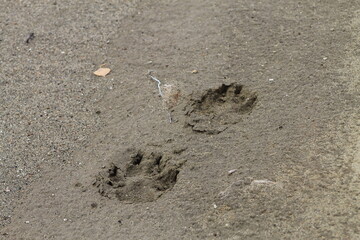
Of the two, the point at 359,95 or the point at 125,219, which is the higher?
the point at 359,95

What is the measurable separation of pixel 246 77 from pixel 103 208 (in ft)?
6.09

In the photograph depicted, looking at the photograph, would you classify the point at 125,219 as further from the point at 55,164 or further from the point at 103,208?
the point at 55,164

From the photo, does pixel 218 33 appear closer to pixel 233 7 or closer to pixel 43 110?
pixel 233 7

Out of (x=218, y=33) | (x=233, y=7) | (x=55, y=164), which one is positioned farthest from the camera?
(x=233, y=7)

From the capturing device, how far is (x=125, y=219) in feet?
14.0

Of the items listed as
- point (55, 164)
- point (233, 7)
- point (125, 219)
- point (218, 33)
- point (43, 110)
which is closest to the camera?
point (125, 219)

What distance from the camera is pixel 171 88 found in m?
5.51

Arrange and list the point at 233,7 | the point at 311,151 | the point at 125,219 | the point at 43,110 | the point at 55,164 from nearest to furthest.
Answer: the point at 125,219 → the point at 311,151 → the point at 55,164 → the point at 43,110 → the point at 233,7

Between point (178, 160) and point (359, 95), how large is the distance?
63.9 inches

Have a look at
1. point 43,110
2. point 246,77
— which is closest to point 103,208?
point 43,110

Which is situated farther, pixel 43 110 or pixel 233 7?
pixel 233 7

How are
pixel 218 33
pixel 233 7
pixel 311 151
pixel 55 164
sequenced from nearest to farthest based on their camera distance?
pixel 311 151 → pixel 55 164 → pixel 218 33 → pixel 233 7

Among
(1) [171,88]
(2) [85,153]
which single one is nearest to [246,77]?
(1) [171,88]

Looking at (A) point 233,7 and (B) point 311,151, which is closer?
(B) point 311,151
